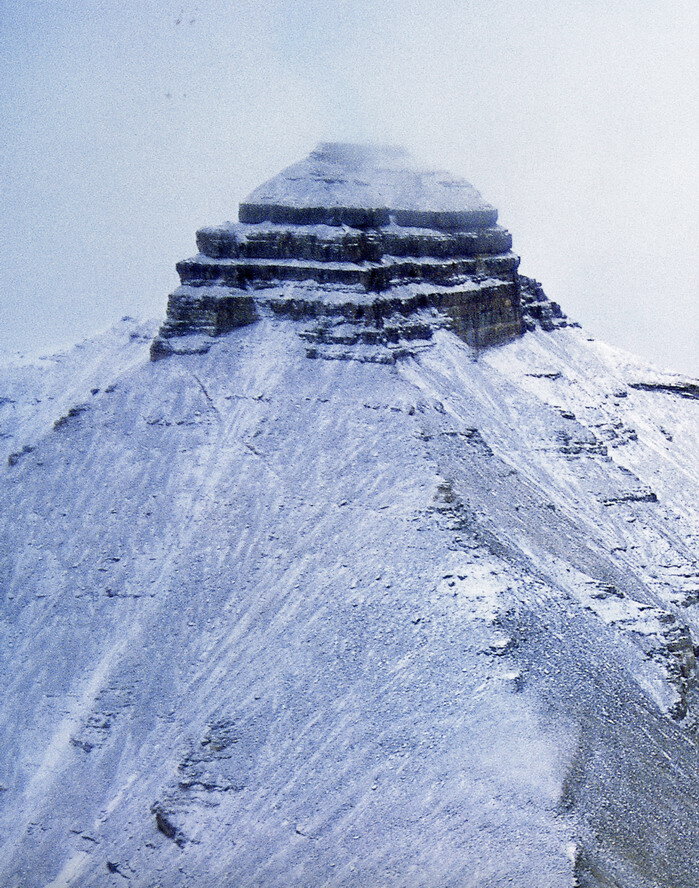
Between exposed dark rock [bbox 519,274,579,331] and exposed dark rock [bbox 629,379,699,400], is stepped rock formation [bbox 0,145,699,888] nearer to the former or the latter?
exposed dark rock [bbox 519,274,579,331]

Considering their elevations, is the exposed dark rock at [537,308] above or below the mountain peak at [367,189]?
below

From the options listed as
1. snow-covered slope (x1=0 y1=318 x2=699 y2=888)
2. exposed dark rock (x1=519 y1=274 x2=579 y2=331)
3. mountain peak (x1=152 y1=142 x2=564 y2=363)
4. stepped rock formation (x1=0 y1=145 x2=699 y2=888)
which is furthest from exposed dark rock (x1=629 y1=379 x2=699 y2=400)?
snow-covered slope (x1=0 y1=318 x2=699 y2=888)

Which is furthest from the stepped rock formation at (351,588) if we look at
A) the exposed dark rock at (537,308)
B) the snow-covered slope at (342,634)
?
the exposed dark rock at (537,308)

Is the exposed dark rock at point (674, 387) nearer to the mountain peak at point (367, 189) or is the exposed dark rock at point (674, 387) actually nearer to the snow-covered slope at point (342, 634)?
the snow-covered slope at point (342, 634)

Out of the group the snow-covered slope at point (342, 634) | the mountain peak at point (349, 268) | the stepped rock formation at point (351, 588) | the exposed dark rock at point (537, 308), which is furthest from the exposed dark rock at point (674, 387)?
the snow-covered slope at point (342, 634)

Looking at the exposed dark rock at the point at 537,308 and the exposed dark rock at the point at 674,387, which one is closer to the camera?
the exposed dark rock at the point at 537,308

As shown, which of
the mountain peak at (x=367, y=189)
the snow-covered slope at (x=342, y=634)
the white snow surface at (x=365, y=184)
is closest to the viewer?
the snow-covered slope at (x=342, y=634)

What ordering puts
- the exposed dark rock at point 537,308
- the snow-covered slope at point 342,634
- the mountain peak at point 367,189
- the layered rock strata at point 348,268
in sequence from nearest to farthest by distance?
1. the snow-covered slope at point 342,634
2. the layered rock strata at point 348,268
3. the mountain peak at point 367,189
4. the exposed dark rock at point 537,308

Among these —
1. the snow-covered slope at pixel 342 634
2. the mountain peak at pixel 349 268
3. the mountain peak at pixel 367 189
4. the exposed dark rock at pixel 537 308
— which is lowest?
the snow-covered slope at pixel 342 634
